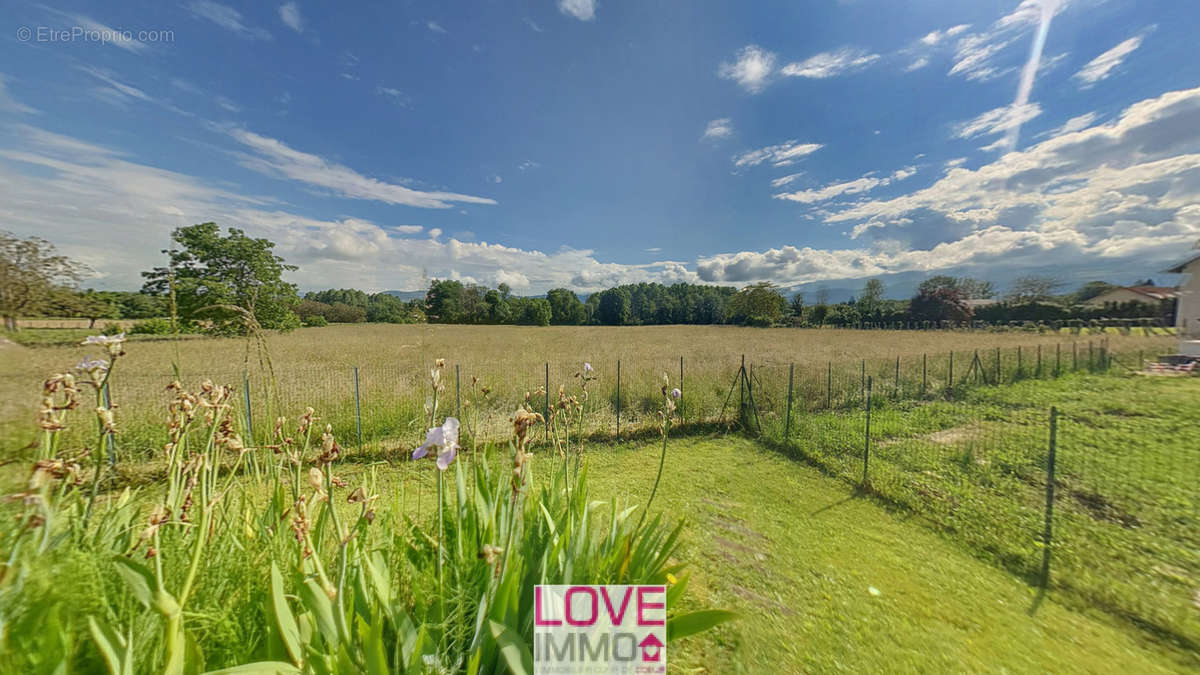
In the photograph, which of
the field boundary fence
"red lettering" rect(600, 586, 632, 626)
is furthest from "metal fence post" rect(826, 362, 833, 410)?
"red lettering" rect(600, 586, 632, 626)

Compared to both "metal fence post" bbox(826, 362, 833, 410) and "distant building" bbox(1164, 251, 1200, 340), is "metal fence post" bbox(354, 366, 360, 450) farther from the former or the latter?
"distant building" bbox(1164, 251, 1200, 340)

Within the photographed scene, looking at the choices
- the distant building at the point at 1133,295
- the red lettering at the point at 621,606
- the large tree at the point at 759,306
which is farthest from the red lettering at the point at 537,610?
the large tree at the point at 759,306

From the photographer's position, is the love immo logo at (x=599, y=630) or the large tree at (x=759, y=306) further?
the large tree at (x=759, y=306)

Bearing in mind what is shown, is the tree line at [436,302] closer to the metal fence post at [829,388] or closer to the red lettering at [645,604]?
the red lettering at [645,604]

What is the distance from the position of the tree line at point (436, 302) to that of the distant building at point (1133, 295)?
546mm

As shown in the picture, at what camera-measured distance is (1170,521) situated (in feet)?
14.2

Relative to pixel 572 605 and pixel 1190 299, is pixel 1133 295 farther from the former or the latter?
pixel 572 605

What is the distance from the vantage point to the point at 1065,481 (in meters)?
5.37

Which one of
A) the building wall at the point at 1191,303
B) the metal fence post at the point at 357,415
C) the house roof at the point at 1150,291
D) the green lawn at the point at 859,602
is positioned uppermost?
the house roof at the point at 1150,291

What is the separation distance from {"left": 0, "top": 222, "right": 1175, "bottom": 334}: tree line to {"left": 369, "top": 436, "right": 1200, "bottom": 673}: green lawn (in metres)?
3.92

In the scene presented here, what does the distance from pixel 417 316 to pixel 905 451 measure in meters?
8.57

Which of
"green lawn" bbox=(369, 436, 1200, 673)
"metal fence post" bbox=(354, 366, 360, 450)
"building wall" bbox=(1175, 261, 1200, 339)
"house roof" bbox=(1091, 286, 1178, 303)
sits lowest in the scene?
"green lawn" bbox=(369, 436, 1200, 673)

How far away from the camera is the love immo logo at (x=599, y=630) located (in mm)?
1645

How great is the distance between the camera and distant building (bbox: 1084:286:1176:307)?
2902 centimetres
